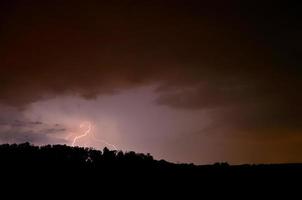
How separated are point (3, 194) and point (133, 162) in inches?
534

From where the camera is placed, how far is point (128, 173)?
4569cm

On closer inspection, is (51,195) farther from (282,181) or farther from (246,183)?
(282,181)

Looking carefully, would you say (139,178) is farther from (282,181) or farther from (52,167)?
(282,181)

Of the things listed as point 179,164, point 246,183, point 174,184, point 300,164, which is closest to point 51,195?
point 174,184

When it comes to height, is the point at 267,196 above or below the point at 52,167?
below

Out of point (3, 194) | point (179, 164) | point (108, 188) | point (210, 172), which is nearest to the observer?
point (3, 194)

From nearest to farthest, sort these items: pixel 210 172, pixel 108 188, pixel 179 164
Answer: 1. pixel 108 188
2. pixel 210 172
3. pixel 179 164

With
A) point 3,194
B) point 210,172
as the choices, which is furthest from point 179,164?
point 3,194

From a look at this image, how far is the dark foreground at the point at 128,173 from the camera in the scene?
43.2 m

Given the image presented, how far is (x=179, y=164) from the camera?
49375 millimetres

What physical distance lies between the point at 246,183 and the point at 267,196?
2812 mm

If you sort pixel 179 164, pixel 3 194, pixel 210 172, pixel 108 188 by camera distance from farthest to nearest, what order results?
pixel 179 164
pixel 210 172
pixel 108 188
pixel 3 194

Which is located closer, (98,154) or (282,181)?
(282,181)

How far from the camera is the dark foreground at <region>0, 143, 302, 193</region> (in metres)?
43.2
